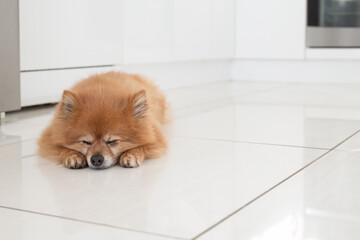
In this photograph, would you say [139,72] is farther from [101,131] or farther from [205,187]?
[205,187]

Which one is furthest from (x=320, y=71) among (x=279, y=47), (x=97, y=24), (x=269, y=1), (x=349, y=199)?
(x=349, y=199)

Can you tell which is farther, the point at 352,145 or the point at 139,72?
the point at 139,72

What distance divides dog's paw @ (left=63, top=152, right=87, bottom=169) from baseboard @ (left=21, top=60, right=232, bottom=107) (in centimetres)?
110

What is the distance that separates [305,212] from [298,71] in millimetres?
3412

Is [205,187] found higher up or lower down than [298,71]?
lower down

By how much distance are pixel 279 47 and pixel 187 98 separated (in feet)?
4.68

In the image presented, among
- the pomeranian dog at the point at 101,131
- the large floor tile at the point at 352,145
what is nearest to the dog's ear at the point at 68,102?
the pomeranian dog at the point at 101,131

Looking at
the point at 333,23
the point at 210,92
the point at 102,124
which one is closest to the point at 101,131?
the point at 102,124

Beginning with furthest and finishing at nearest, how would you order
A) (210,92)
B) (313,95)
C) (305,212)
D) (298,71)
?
(298,71)
(210,92)
(313,95)
(305,212)

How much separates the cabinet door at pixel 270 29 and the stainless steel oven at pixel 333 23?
0.07 meters

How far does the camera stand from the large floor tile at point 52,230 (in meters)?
0.97

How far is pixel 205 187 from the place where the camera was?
1318 mm

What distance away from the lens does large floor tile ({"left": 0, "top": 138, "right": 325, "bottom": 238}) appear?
1093 millimetres

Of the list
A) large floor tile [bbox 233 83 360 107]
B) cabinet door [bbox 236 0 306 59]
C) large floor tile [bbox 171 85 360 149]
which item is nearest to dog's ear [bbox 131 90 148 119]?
large floor tile [bbox 171 85 360 149]
